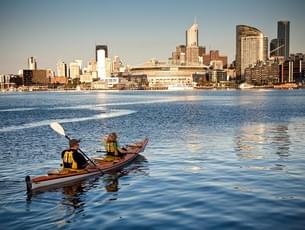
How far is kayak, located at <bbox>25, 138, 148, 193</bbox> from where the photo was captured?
1830 centimetres

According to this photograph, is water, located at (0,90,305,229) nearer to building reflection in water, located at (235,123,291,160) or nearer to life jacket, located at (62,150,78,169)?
building reflection in water, located at (235,123,291,160)

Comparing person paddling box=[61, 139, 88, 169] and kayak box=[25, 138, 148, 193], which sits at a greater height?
person paddling box=[61, 139, 88, 169]

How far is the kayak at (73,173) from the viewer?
18297 millimetres

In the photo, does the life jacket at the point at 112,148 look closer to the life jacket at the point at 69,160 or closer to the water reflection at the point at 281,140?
the life jacket at the point at 69,160

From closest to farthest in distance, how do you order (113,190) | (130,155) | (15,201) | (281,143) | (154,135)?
(15,201) → (113,190) → (130,155) → (281,143) → (154,135)

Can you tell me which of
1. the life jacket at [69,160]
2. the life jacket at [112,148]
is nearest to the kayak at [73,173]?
the life jacket at [69,160]

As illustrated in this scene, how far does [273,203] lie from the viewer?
1630 cm

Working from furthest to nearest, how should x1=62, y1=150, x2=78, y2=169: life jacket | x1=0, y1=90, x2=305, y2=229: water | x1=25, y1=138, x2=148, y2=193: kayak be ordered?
x1=62, y1=150, x2=78, y2=169: life jacket → x1=25, y1=138, x2=148, y2=193: kayak → x1=0, y1=90, x2=305, y2=229: water

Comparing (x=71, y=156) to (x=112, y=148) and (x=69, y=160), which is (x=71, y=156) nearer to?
(x=69, y=160)

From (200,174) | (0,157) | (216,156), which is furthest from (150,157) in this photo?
(0,157)

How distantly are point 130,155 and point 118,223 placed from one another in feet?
37.1

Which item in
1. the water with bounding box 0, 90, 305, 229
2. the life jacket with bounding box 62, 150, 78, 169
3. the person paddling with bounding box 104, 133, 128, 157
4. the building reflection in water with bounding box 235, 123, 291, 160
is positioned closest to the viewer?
the water with bounding box 0, 90, 305, 229

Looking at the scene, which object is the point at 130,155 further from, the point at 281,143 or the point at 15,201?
the point at 281,143

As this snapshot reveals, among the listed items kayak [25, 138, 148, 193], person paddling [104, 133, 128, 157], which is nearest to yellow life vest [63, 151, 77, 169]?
kayak [25, 138, 148, 193]
